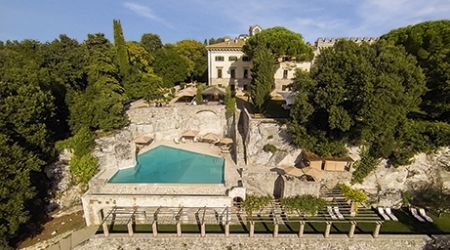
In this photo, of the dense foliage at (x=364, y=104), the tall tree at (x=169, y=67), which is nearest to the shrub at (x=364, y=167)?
the dense foliage at (x=364, y=104)

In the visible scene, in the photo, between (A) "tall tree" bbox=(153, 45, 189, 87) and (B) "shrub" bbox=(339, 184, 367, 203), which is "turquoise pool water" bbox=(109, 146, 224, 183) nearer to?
(B) "shrub" bbox=(339, 184, 367, 203)

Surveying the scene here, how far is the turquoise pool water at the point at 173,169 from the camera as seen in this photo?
2191 centimetres

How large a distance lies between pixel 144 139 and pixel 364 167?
79.2 feet

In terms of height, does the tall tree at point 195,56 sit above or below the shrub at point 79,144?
above

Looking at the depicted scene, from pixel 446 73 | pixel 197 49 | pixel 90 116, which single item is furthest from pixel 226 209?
pixel 197 49

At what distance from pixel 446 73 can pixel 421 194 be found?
10902mm

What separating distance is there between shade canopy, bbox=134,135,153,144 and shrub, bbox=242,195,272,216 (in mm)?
15701

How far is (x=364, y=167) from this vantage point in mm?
22406

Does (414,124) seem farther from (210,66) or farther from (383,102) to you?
(210,66)

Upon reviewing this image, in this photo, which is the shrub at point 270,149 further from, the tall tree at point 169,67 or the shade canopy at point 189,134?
the tall tree at point 169,67

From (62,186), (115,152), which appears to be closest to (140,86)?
(115,152)

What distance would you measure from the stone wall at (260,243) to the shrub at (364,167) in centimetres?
635

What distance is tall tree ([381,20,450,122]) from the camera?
2152cm

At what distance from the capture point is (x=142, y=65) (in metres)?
39.8
